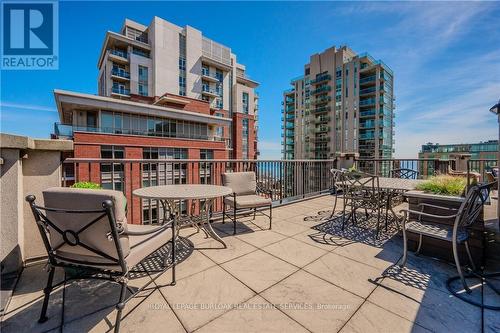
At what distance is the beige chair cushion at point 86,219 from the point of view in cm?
122

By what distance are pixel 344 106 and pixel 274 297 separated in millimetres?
45931

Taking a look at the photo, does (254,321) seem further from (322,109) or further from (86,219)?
(322,109)

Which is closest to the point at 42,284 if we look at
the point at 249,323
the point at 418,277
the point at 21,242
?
the point at 21,242

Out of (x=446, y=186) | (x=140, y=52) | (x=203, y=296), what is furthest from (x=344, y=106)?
(x=203, y=296)

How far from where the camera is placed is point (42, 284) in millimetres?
1865

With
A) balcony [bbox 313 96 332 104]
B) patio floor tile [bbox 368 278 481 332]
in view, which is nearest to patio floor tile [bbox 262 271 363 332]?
patio floor tile [bbox 368 278 481 332]

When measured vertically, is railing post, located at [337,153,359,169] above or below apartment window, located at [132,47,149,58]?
below

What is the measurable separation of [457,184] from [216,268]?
3.16m

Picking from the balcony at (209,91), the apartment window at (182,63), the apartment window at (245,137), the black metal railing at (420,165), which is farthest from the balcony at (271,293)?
the apartment window at (245,137)

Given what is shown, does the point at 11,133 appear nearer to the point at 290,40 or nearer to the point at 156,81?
the point at 290,40

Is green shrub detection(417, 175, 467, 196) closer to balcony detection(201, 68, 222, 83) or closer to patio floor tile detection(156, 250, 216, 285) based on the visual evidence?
patio floor tile detection(156, 250, 216, 285)

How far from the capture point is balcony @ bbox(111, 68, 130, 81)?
2598 cm

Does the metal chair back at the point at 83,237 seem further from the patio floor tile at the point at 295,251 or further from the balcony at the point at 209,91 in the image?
the balcony at the point at 209,91

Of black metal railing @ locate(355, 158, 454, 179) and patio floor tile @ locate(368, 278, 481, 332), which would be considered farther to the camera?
black metal railing @ locate(355, 158, 454, 179)
